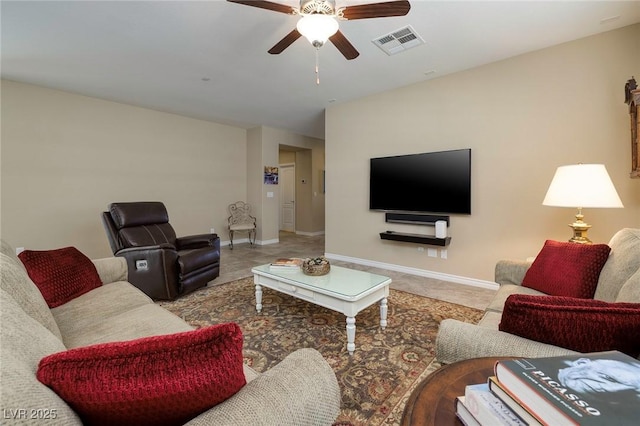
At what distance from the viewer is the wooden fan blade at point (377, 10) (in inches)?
71.1

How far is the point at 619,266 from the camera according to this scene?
59.6 inches

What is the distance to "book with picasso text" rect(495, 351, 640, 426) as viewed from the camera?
17.0 inches

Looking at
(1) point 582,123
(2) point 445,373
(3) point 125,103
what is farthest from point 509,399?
(3) point 125,103

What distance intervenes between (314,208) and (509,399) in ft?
23.6

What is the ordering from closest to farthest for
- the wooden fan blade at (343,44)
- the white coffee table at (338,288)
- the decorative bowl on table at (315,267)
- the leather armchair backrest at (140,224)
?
the white coffee table at (338,288), the wooden fan blade at (343,44), the decorative bowl on table at (315,267), the leather armchair backrest at (140,224)

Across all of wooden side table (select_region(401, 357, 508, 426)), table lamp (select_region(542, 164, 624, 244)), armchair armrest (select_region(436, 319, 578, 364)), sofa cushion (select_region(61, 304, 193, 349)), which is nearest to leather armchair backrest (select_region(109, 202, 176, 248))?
sofa cushion (select_region(61, 304, 193, 349))

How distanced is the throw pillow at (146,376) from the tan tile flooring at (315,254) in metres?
2.86

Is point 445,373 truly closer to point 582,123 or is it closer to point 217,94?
point 582,123

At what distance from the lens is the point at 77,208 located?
4273 millimetres

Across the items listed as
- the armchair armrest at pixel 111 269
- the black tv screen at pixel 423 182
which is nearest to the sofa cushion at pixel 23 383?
the armchair armrest at pixel 111 269

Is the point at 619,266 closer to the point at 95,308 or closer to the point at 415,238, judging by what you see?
the point at 415,238

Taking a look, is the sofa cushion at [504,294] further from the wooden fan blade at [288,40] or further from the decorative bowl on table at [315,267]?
the wooden fan blade at [288,40]

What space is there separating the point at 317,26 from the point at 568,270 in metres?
2.26

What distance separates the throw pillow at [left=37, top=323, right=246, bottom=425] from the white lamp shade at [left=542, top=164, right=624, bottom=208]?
8.43 feet
